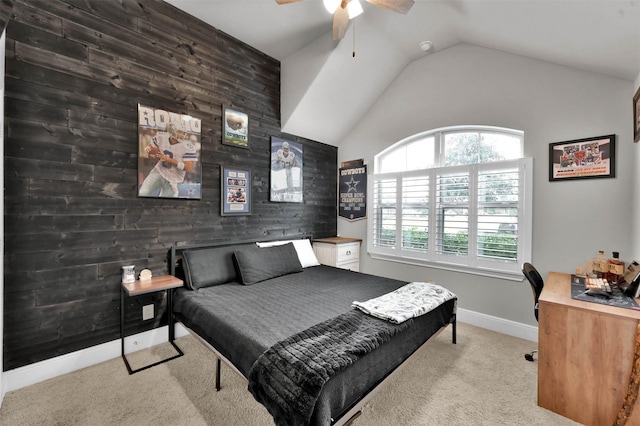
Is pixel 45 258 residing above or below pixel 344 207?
below

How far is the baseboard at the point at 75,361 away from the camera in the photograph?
196 centimetres

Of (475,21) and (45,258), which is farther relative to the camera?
(475,21)


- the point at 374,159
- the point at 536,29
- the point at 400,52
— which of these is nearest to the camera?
the point at 536,29

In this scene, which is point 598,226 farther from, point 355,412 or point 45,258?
point 45,258

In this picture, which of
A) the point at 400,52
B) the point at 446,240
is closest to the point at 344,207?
the point at 446,240

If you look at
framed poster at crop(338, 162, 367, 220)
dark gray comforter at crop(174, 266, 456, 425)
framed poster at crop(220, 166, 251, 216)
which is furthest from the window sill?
framed poster at crop(220, 166, 251, 216)

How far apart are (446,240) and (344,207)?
170 centimetres

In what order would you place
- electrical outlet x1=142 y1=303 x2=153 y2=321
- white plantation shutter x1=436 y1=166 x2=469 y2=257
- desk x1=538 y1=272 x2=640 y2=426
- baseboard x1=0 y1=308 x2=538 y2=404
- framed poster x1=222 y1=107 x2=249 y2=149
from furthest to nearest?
white plantation shutter x1=436 y1=166 x2=469 y2=257 → framed poster x1=222 y1=107 x2=249 y2=149 → electrical outlet x1=142 y1=303 x2=153 y2=321 → baseboard x1=0 y1=308 x2=538 y2=404 → desk x1=538 y1=272 x2=640 y2=426

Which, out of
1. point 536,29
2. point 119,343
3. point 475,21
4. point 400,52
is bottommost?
point 119,343

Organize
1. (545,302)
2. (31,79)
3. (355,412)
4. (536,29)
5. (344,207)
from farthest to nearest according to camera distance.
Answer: (344,207) → (536,29) → (31,79) → (545,302) → (355,412)

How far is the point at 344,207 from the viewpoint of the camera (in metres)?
4.55

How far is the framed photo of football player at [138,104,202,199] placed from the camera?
2545 millimetres

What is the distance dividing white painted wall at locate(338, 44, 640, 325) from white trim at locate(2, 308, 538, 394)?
99 mm

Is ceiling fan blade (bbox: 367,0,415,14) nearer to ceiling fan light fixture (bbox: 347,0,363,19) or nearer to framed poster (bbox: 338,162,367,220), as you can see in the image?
ceiling fan light fixture (bbox: 347,0,363,19)
